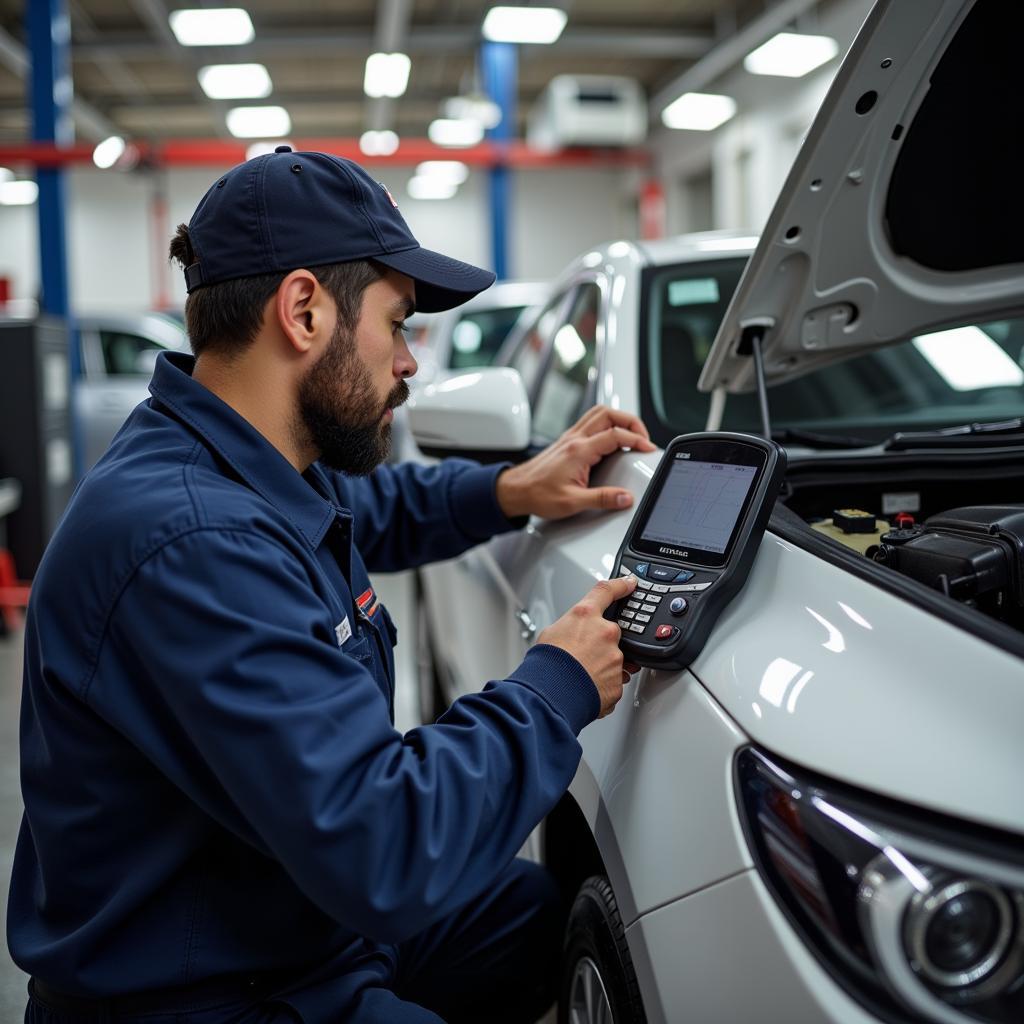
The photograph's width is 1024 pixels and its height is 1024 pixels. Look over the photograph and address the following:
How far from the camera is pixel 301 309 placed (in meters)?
1.13

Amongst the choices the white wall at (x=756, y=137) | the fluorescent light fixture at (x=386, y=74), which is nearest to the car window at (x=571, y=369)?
the white wall at (x=756, y=137)

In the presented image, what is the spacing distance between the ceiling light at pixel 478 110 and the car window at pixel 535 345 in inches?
295

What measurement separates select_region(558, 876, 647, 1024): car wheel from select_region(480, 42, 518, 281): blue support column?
8.65m

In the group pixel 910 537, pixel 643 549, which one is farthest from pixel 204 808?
pixel 910 537

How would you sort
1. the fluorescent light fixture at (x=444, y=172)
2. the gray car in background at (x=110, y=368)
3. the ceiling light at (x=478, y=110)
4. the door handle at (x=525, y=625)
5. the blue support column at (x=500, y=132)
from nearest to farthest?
the door handle at (x=525, y=625), the gray car in background at (x=110, y=368), the blue support column at (x=500, y=132), the ceiling light at (x=478, y=110), the fluorescent light fixture at (x=444, y=172)

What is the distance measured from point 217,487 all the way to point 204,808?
0.30 m

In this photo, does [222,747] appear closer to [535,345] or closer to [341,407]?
[341,407]

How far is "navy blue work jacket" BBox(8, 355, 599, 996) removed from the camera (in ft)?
3.00

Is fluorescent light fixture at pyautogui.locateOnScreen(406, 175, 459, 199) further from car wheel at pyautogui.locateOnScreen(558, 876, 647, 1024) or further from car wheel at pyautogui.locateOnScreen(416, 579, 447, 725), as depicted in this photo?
car wheel at pyautogui.locateOnScreen(558, 876, 647, 1024)

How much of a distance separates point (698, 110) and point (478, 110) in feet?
8.12

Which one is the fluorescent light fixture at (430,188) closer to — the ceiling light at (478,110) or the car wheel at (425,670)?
the ceiling light at (478,110)

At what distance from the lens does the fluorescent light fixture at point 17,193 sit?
17.5 meters

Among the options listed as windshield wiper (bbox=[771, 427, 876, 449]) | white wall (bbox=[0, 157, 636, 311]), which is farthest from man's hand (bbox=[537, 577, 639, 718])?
white wall (bbox=[0, 157, 636, 311])

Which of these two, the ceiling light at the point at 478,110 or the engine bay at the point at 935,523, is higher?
the ceiling light at the point at 478,110
